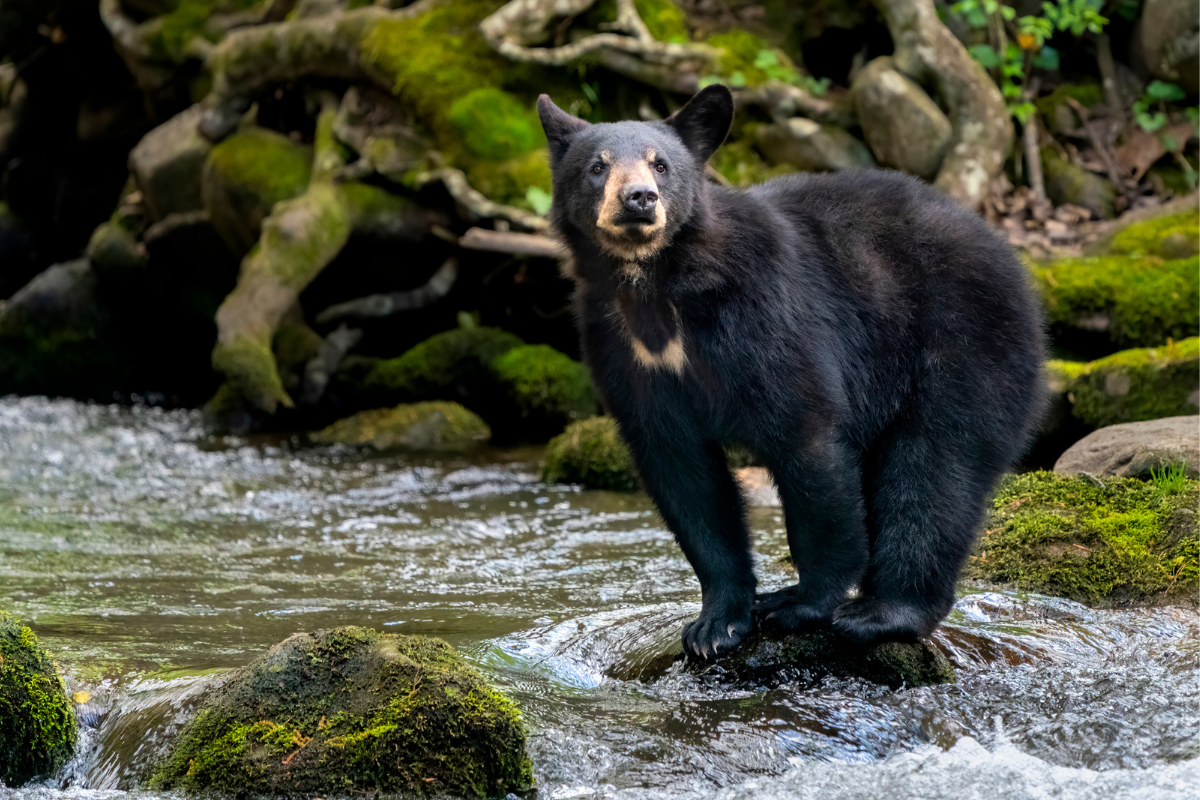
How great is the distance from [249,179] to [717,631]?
973 cm

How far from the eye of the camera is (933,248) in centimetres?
436

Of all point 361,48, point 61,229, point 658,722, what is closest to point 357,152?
point 361,48

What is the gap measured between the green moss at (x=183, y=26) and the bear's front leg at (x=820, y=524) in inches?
502

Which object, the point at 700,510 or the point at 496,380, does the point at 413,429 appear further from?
the point at 700,510

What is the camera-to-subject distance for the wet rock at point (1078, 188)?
424 inches

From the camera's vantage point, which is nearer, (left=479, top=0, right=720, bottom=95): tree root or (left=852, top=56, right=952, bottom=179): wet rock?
(left=852, top=56, right=952, bottom=179): wet rock

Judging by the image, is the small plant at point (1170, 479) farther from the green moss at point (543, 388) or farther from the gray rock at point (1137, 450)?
the green moss at point (543, 388)

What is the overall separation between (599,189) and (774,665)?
1.76 meters

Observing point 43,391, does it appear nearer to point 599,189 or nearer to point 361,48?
point 361,48

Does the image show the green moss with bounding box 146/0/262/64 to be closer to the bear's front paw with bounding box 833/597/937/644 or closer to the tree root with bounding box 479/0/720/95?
the tree root with bounding box 479/0/720/95

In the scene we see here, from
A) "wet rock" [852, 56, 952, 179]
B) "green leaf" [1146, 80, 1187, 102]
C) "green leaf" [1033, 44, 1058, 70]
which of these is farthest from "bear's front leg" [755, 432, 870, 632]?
"green leaf" [1033, 44, 1058, 70]

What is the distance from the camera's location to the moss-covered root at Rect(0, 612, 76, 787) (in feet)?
11.5

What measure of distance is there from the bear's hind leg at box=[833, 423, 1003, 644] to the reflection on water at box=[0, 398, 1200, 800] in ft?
0.73

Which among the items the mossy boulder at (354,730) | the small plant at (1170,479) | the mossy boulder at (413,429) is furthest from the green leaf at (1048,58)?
the mossy boulder at (354,730)
